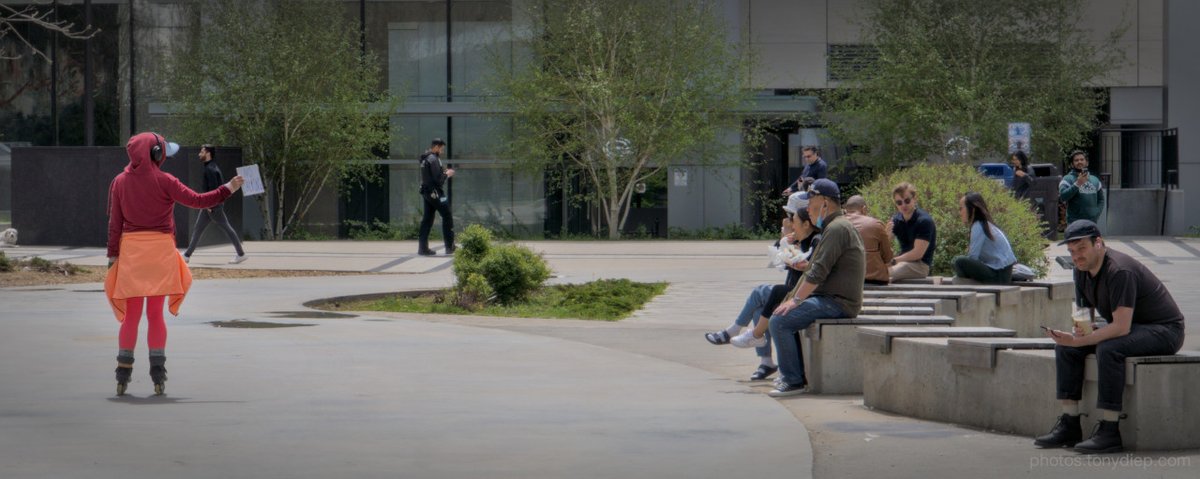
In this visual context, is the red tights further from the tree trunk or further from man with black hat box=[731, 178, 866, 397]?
the tree trunk

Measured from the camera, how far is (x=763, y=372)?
37.7 ft

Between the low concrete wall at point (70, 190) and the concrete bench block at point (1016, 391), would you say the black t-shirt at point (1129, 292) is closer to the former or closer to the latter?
the concrete bench block at point (1016, 391)

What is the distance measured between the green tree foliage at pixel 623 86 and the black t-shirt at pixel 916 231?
18370 millimetres

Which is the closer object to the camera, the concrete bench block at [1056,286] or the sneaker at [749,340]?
the sneaker at [749,340]

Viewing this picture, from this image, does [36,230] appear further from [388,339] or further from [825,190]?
[825,190]

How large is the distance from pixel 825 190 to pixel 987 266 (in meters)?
3.45

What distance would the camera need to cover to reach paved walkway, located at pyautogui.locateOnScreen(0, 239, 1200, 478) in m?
7.84

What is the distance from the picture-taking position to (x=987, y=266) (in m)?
14.3

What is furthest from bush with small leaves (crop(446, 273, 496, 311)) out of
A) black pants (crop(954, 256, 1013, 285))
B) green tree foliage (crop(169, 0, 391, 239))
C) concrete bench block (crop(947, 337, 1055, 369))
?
green tree foliage (crop(169, 0, 391, 239))

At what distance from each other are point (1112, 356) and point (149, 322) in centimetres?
569

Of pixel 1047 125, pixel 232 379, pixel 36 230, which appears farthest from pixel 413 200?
pixel 232 379

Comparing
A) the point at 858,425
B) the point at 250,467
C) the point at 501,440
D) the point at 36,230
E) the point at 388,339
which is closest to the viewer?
the point at 250,467

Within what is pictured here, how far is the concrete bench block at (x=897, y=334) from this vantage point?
10.0 meters

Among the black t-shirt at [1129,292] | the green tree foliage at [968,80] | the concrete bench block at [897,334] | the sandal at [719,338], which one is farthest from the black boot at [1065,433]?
the green tree foliage at [968,80]
